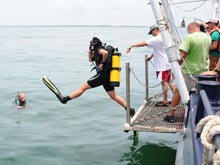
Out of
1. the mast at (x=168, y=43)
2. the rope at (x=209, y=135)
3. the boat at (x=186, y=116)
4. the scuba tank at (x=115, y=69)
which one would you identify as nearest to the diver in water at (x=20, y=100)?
the boat at (x=186, y=116)

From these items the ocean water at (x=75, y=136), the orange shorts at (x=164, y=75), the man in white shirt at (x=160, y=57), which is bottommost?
the ocean water at (x=75, y=136)

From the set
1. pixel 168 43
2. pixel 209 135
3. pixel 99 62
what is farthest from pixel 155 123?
pixel 209 135

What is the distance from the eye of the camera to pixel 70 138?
32.8 ft

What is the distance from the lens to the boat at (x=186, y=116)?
2457 mm

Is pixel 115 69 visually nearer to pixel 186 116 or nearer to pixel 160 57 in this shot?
pixel 160 57

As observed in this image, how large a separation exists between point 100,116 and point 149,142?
380cm

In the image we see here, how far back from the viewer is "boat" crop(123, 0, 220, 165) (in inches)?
96.7

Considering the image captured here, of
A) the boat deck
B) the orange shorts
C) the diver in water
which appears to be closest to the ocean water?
the diver in water

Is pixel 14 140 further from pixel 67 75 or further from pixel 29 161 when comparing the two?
pixel 67 75

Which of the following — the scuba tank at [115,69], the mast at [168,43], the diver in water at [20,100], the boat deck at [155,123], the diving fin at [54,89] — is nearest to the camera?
the mast at [168,43]

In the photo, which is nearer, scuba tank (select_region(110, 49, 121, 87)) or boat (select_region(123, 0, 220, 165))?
boat (select_region(123, 0, 220, 165))

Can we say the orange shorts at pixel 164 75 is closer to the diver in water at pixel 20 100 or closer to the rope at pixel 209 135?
the rope at pixel 209 135

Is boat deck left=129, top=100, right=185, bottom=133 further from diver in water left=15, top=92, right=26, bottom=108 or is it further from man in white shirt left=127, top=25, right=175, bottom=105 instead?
diver in water left=15, top=92, right=26, bottom=108

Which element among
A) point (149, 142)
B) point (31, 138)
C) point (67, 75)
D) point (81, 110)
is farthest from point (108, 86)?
point (67, 75)
